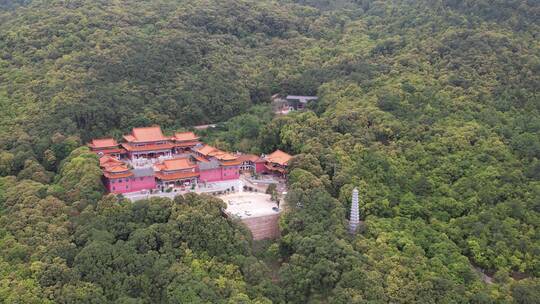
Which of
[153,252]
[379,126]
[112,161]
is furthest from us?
[379,126]

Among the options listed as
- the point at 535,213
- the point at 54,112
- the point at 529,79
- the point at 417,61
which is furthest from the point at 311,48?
the point at 535,213

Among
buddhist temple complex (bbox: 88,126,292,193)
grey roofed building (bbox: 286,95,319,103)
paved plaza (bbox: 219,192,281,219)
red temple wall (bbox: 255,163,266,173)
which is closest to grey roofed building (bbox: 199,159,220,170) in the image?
buddhist temple complex (bbox: 88,126,292,193)

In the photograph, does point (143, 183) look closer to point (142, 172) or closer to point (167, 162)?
point (142, 172)

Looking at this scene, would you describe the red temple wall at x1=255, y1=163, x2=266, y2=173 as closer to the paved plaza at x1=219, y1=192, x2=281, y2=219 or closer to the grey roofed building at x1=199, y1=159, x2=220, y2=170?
the paved plaza at x1=219, y1=192, x2=281, y2=219

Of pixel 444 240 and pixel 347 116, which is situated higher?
pixel 347 116

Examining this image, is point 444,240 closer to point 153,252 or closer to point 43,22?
point 153,252

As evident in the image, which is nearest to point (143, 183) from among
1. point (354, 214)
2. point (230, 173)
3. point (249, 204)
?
point (230, 173)
